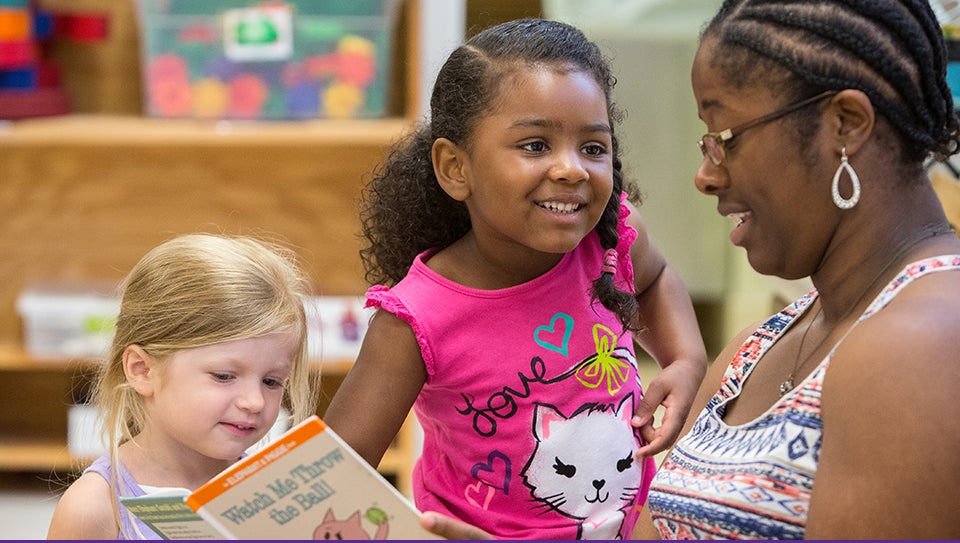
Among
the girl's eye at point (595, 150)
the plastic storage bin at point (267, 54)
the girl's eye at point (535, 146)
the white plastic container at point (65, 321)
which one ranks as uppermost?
the girl's eye at point (535, 146)

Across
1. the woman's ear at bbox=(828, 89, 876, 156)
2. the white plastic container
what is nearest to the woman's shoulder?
the woman's ear at bbox=(828, 89, 876, 156)

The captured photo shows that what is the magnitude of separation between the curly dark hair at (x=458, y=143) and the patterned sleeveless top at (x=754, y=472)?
0.33 metres

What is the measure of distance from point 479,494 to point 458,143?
0.43 metres

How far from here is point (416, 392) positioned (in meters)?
1.42

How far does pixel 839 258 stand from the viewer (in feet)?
3.80

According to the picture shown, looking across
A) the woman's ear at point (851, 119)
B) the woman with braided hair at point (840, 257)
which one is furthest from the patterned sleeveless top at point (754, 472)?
the woman's ear at point (851, 119)

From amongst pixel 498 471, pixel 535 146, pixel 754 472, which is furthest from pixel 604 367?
pixel 754 472

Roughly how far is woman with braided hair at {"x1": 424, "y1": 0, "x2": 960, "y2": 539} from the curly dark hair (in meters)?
0.28

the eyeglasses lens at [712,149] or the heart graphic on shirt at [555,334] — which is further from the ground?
the eyeglasses lens at [712,149]

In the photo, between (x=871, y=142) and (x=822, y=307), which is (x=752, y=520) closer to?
(x=822, y=307)

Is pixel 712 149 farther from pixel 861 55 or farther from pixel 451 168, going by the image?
pixel 451 168

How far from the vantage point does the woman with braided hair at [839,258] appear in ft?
3.21

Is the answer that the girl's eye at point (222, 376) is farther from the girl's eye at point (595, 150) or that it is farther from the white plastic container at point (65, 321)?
the white plastic container at point (65, 321)

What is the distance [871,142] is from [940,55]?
133 mm
